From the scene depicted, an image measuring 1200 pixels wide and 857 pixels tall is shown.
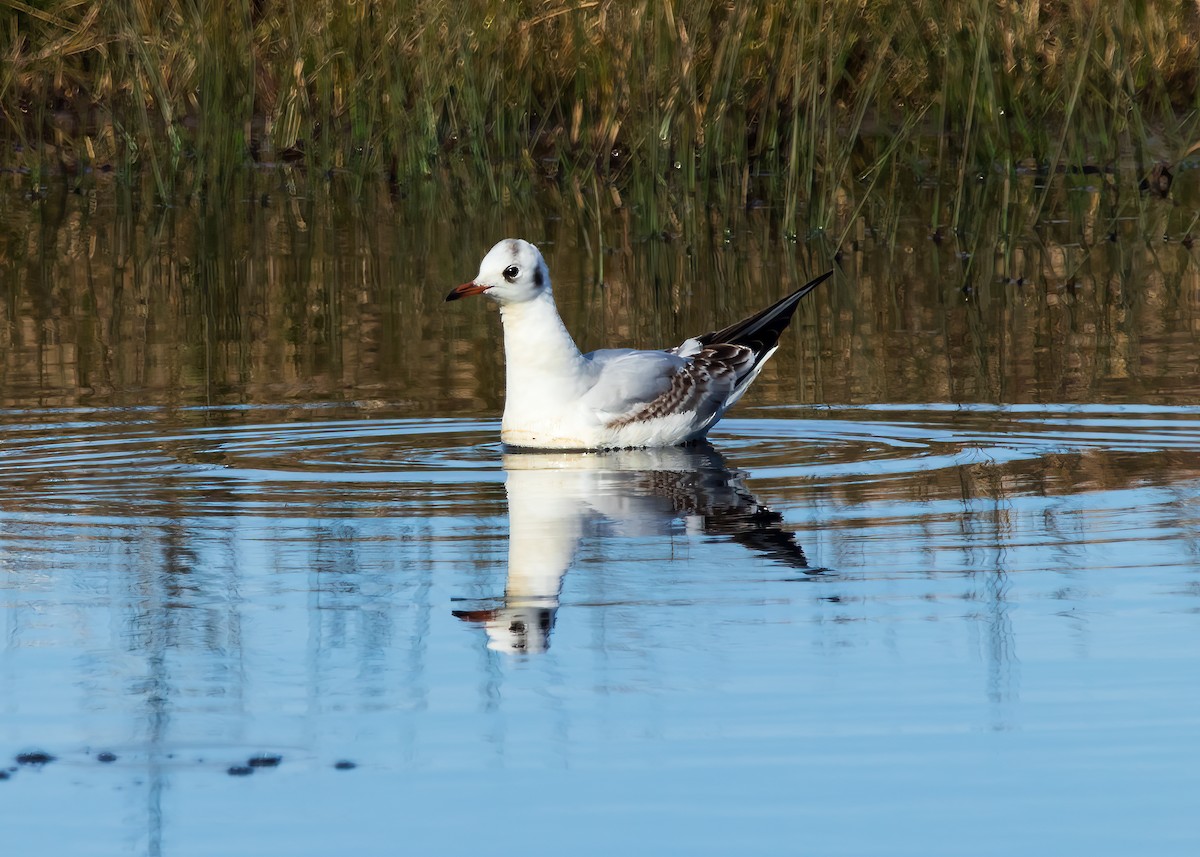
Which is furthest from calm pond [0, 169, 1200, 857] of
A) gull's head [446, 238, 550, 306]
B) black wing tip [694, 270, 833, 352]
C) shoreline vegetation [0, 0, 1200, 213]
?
shoreline vegetation [0, 0, 1200, 213]

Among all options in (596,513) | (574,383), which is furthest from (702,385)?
(596,513)

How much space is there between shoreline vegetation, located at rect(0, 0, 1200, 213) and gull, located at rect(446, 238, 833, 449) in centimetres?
429

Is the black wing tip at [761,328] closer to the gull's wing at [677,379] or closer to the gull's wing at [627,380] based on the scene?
the gull's wing at [677,379]

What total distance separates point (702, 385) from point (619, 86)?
6.61 metres

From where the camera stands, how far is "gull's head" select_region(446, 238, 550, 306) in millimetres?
8688

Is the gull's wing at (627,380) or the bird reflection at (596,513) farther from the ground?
the gull's wing at (627,380)

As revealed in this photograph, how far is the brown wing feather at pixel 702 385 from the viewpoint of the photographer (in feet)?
28.2

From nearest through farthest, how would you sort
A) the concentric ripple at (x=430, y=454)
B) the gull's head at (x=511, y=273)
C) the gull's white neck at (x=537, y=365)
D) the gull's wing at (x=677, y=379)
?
the concentric ripple at (x=430, y=454), the gull's white neck at (x=537, y=365), the gull's wing at (x=677, y=379), the gull's head at (x=511, y=273)

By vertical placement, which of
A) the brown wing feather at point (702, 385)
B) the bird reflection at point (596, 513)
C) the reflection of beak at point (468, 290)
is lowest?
the bird reflection at point (596, 513)

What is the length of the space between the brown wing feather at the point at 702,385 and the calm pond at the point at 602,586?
20 cm

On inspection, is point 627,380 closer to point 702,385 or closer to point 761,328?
point 702,385

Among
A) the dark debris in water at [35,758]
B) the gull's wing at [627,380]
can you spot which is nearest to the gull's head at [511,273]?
the gull's wing at [627,380]

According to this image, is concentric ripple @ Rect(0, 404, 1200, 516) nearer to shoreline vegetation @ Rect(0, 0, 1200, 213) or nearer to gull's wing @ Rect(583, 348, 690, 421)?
gull's wing @ Rect(583, 348, 690, 421)

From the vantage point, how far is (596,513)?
23.0 ft
